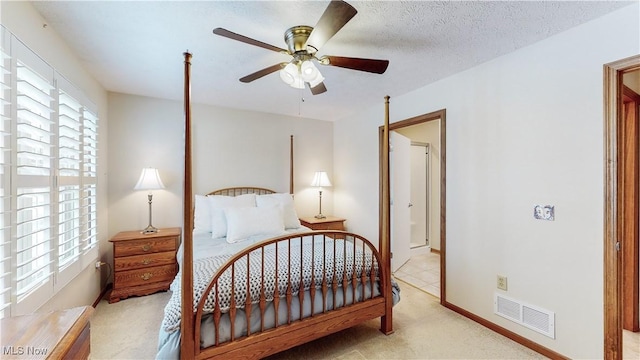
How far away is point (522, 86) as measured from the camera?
214 cm

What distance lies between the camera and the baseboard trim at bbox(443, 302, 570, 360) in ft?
6.44

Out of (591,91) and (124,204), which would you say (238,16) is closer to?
(591,91)

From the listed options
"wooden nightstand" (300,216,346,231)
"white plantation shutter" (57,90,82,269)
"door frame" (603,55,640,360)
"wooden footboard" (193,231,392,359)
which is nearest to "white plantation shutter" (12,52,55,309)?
"white plantation shutter" (57,90,82,269)

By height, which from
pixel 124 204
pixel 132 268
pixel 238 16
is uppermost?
pixel 238 16

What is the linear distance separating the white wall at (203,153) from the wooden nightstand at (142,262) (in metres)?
0.45

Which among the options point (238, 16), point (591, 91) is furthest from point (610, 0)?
point (238, 16)

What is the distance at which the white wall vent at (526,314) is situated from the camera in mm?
1989

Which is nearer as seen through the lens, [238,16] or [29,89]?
[29,89]

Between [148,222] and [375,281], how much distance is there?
2.83 m

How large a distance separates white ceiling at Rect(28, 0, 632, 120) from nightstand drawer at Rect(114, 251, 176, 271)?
185 centimetres

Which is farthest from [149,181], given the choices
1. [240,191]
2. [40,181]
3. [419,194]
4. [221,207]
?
[419,194]

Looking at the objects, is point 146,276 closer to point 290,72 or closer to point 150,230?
point 150,230

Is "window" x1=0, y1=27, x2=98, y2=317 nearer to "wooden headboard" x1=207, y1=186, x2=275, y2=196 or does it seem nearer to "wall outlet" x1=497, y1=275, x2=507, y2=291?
"wooden headboard" x1=207, y1=186, x2=275, y2=196

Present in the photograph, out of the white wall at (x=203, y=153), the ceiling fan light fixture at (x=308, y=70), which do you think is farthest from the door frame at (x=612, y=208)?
the white wall at (x=203, y=153)
